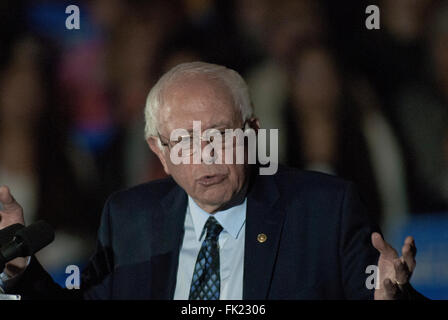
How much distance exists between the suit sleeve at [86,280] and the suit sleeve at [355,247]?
0.89 m

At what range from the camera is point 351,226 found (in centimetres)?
196

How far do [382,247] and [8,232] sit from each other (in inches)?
44.1

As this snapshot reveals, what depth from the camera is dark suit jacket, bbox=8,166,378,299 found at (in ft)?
6.36

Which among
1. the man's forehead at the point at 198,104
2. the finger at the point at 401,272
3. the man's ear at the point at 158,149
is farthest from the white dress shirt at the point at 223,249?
the finger at the point at 401,272

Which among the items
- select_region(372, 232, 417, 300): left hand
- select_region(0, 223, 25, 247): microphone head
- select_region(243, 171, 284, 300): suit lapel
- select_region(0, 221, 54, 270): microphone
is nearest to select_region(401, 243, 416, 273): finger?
select_region(372, 232, 417, 300): left hand

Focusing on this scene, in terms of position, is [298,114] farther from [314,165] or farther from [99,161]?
[99,161]

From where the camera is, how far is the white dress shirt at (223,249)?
1.97 metres

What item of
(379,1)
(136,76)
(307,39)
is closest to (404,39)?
(379,1)

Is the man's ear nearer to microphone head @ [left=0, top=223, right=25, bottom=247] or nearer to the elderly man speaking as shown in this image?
the elderly man speaking

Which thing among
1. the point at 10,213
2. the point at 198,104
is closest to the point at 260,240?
the point at 198,104

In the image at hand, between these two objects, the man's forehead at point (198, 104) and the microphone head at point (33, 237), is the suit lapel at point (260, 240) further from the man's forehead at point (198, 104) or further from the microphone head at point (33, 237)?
the microphone head at point (33, 237)

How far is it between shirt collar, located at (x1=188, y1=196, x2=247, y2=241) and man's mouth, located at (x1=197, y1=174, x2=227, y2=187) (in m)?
0.17

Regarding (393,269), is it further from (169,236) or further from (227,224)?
(169,236)
